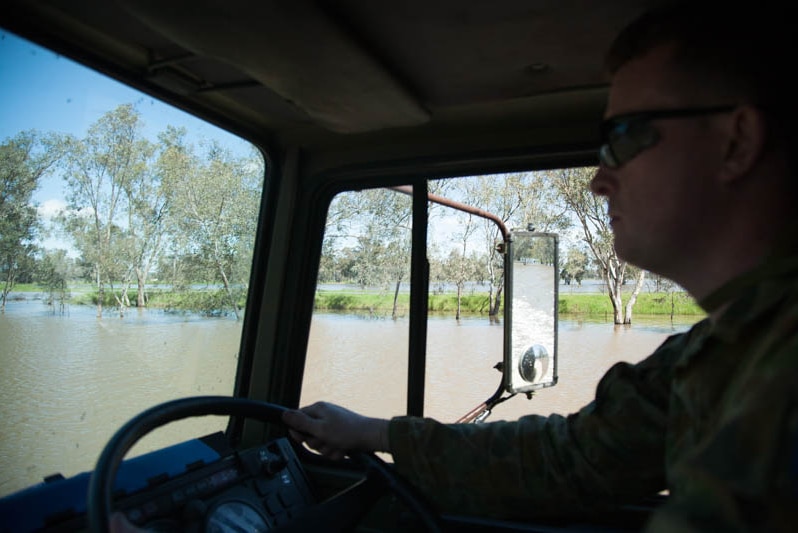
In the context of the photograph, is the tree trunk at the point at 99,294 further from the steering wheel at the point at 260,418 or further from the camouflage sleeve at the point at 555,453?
the camouflage sleeve at the point at 555,453

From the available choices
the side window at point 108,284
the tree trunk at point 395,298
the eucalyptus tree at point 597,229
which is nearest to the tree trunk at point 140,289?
the side window at point 108,284

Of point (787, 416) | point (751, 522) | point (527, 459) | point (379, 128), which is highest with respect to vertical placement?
point (379, 128)

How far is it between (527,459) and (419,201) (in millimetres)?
1156

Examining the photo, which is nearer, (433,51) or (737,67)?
(737,67)

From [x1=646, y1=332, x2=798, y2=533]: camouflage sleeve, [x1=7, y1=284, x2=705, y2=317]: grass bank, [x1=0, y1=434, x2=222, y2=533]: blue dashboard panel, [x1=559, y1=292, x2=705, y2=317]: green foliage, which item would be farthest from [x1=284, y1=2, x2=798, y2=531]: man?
[x1=0, y1=434, x2=222, y2=533]: blue dashboard panel

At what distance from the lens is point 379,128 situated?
214 centimetres

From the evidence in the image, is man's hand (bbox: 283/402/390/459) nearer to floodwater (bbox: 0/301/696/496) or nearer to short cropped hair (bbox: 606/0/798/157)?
floodwater (bbox: 0/301/696/496)

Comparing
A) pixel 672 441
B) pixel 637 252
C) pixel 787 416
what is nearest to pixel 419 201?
pixel 637 252

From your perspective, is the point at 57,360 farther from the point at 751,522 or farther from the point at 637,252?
the point at 751,522

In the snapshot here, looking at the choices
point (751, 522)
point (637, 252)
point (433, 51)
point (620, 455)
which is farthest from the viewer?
point (433, 51)

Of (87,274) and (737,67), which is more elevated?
(737,67)

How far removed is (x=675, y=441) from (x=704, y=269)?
11.7 inches

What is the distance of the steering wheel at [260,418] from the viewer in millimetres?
1024

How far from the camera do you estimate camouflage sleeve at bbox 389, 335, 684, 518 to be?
1337 mm
